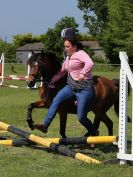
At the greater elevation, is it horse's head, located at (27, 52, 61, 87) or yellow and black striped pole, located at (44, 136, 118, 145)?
horse's head, located at (27, 52, 61, 87)

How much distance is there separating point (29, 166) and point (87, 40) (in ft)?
330

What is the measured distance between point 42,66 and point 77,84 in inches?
40.1

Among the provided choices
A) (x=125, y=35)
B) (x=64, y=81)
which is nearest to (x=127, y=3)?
(x=125, y=35)

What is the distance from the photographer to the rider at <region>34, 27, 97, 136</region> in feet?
27.4

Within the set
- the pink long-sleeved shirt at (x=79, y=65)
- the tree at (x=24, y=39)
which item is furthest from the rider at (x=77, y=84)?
the tree at (x=24, y=39)

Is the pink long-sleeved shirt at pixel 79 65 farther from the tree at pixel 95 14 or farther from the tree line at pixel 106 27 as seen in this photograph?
the tree at pixel 95 14

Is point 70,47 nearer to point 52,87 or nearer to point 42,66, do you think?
point 42,66

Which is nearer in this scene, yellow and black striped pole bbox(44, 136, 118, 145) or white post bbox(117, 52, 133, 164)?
white post bbox(117, 52, 133, 164)

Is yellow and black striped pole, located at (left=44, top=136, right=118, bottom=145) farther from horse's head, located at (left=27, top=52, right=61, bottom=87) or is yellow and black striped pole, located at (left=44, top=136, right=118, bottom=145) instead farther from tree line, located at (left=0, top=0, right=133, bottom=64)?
tree line, located at (left=0, top=0, right=133, bottom=64)

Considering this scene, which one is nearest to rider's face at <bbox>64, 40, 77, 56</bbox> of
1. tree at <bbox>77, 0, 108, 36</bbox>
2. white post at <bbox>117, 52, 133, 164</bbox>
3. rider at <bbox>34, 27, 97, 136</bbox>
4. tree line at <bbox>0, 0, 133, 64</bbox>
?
rider at <bbox>34, 27, 97, 136</bbox>

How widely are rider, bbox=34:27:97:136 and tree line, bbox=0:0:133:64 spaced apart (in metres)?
57.0

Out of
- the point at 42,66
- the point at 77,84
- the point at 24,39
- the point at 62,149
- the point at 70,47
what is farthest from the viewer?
the point at 24,39

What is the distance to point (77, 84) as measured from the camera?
842 cm

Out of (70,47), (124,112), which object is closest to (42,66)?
(70,47)
